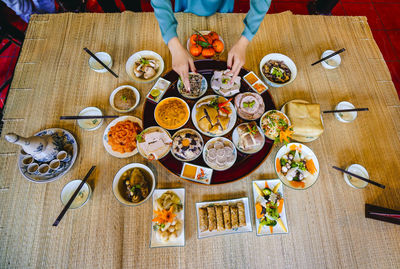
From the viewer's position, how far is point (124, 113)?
2.07 metres

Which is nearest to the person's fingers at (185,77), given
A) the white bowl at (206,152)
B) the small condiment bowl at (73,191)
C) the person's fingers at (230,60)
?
the person's fingers at (230,60)

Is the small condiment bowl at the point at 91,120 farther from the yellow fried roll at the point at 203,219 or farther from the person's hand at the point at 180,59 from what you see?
the yellow fried roll at the point at 203,219

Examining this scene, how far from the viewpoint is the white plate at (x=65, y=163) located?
1.75 m

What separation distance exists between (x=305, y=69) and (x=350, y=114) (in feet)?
2.39

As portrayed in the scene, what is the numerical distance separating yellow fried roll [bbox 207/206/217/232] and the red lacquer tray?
24cm

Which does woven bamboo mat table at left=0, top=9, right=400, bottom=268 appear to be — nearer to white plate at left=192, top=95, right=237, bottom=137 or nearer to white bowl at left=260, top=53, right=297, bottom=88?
white bowl at left=260, top=53, right=297, bottom=88

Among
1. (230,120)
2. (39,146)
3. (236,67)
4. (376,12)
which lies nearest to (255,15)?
(236,67)

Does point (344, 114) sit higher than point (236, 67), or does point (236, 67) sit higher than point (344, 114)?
point (236, 67)

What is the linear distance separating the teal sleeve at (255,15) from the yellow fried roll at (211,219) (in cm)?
183

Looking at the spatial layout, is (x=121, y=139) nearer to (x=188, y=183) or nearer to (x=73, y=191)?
(x=73, y=191)

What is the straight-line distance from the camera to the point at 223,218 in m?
1.75

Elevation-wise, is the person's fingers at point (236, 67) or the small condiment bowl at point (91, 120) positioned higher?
the person's fingers at point (236, 67)

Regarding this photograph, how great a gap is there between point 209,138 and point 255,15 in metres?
1.38

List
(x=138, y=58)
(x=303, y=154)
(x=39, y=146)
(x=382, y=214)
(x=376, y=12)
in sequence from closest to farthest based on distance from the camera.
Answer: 1. (x=39, y=146)
2. (x=382, y=214)
3. (x=303, y=154)
4. (x=138, y=58)
5. (x=376, y=12)
